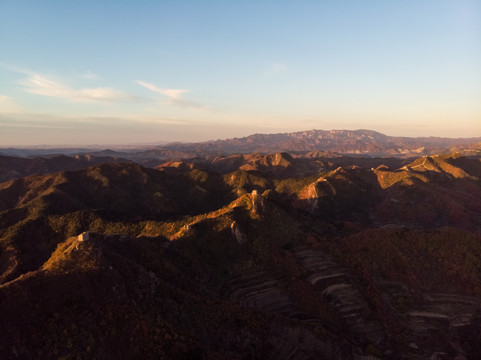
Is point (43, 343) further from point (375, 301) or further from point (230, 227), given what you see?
point (375, 301)

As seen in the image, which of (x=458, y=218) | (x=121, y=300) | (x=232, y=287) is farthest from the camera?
(x=458, y=218)

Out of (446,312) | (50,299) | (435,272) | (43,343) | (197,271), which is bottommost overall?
(446,312)

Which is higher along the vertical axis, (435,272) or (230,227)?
(230,227)

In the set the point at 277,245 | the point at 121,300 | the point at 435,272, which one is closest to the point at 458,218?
the point at 435,272

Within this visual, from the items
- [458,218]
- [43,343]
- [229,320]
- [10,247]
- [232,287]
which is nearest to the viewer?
[43,343]

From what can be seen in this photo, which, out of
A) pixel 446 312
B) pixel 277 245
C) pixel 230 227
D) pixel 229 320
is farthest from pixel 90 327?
pixel 446 312

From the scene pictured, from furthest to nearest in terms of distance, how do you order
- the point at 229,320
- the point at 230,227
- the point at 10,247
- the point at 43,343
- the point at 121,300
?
the point at 10,247 < the point at 230,227 < the point at 229,320 < the point at 121,300 < the point at 43,343

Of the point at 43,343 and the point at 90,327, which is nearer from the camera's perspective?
the point at 43,343

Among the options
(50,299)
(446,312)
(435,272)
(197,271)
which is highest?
(50,299)

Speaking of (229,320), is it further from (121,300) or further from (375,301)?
(375,301)
